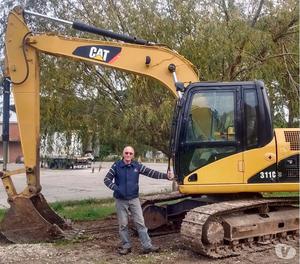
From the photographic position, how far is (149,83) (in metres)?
10.0

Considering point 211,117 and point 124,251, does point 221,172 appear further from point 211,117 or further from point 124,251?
point 124,251

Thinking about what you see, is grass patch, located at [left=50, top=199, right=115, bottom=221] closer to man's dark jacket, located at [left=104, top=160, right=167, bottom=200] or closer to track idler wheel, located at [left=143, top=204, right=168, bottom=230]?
track idler wheel, located at [left=143, top=204, right=168, bottom=230]

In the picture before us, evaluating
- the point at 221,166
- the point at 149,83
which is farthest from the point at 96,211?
the point at 221,166

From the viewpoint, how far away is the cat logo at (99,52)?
810 cm

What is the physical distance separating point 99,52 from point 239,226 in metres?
3.27

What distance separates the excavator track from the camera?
22.8 ft

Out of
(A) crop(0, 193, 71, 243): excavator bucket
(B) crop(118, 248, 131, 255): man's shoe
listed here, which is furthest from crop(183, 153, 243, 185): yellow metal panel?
(A) crop(0, 193, 71, 243): excavator bucket

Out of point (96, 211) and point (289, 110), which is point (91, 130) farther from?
point (289, 110)

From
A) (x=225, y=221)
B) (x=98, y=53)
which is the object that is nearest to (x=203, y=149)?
(x=225, y=221)

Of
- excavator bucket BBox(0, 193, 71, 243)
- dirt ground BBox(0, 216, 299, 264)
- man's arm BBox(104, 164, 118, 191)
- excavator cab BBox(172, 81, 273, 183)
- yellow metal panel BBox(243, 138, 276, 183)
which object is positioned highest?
excavator cab BBox(172, 81, 273, 183)

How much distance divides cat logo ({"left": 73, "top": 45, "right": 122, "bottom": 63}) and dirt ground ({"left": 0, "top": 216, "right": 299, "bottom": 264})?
8.87 ft

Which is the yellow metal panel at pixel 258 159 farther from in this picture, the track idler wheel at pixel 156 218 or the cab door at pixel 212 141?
the track idler wheel at pixel 156 218

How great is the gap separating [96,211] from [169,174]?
4.44 m

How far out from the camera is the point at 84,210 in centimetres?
1169
